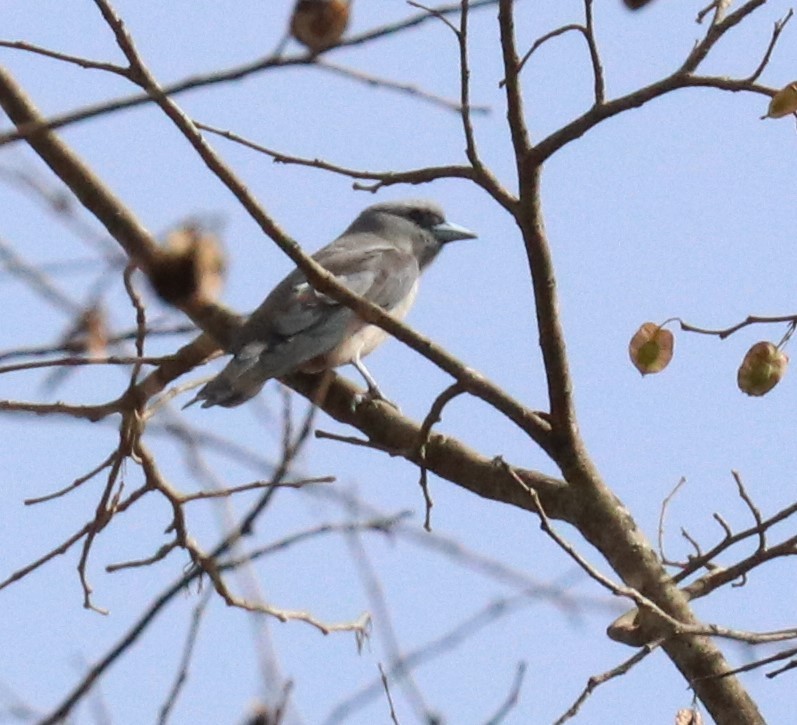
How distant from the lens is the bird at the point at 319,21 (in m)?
2.37

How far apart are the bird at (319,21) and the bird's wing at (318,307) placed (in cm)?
266

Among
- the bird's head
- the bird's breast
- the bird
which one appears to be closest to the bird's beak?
the bird's head

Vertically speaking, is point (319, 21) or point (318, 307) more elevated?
point (318, 307)

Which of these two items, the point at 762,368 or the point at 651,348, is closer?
the point at 762,368

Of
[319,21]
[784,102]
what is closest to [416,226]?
[784,102]

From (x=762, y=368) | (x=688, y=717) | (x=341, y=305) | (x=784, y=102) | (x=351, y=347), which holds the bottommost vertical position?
(x=688, y=717)

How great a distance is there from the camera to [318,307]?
6.22 meters

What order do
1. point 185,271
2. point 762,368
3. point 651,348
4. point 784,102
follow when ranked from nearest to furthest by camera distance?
point 185,271 → point 784,102 → point 762,368 → point 651,348

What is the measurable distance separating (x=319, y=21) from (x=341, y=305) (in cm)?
332

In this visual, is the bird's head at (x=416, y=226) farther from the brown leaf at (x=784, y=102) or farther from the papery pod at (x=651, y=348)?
the brown leaf at (x=784, y=102)

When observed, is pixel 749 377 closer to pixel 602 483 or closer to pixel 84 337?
pixel 602 483

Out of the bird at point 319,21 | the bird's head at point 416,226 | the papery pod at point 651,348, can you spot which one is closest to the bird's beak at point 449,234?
the bird's head at point 416,226

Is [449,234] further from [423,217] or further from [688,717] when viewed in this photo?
[688,717]

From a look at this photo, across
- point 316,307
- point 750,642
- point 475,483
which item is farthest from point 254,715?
point 316,307
